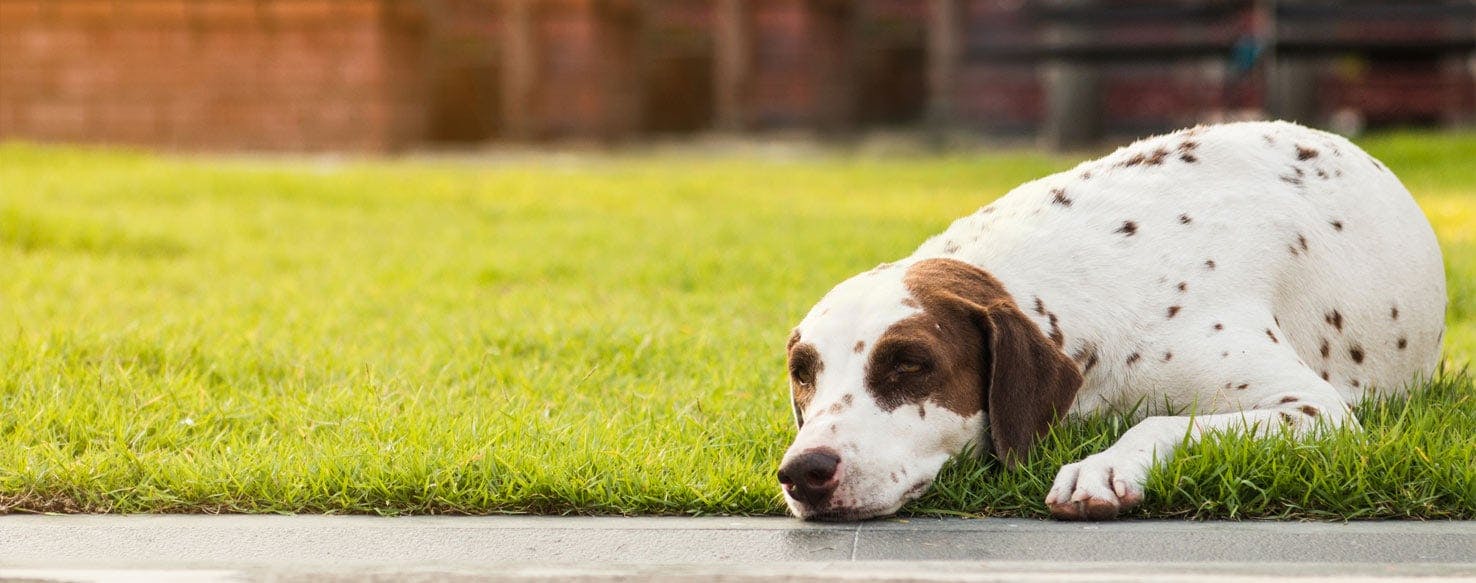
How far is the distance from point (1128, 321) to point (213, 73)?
17258mm

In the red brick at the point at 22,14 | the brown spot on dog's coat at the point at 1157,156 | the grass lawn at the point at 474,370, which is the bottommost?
the grass lawn at the point at 474,370

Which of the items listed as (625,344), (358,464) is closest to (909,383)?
(358,464)

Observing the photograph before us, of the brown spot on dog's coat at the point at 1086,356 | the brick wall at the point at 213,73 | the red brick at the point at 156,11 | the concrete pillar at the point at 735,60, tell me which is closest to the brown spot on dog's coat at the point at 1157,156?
the brown spot on dog's coat at the point at 1086,356

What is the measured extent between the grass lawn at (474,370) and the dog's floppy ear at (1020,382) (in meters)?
0.08

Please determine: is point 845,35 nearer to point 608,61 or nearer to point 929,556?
point 608,61

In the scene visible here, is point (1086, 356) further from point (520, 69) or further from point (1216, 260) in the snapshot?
point (520, 69)

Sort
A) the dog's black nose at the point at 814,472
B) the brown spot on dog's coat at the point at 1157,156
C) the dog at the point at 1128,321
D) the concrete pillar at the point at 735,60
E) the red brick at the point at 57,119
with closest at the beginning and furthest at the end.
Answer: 1. the dog's black nose at the point at 814,472
2. the dog at the point at 1128,321
3. the brown spot on dog's coat at the point at 1157,156
4. the red brick at the point at 57,119
5. the concrete pillar at the point at 735,60

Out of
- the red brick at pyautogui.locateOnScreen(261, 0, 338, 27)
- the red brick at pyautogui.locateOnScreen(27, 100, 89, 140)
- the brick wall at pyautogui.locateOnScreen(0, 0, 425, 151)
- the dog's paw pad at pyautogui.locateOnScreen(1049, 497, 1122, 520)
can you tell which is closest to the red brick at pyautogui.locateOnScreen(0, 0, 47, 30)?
the brick wall at pyautogui.locateOnScreen(0, 0, 425, 151)

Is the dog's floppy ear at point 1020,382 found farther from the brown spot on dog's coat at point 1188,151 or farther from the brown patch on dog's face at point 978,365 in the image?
the brown spot on dog's coat at point 1188,151

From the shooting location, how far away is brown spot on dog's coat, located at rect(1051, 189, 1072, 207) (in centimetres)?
461

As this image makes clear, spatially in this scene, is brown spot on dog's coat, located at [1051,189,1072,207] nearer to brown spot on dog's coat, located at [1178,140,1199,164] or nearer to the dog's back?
the dog's back

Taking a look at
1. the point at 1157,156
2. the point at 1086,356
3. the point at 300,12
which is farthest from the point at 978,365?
the point at 300,12

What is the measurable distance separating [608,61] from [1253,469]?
62.6 ft

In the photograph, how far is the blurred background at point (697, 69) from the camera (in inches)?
697
